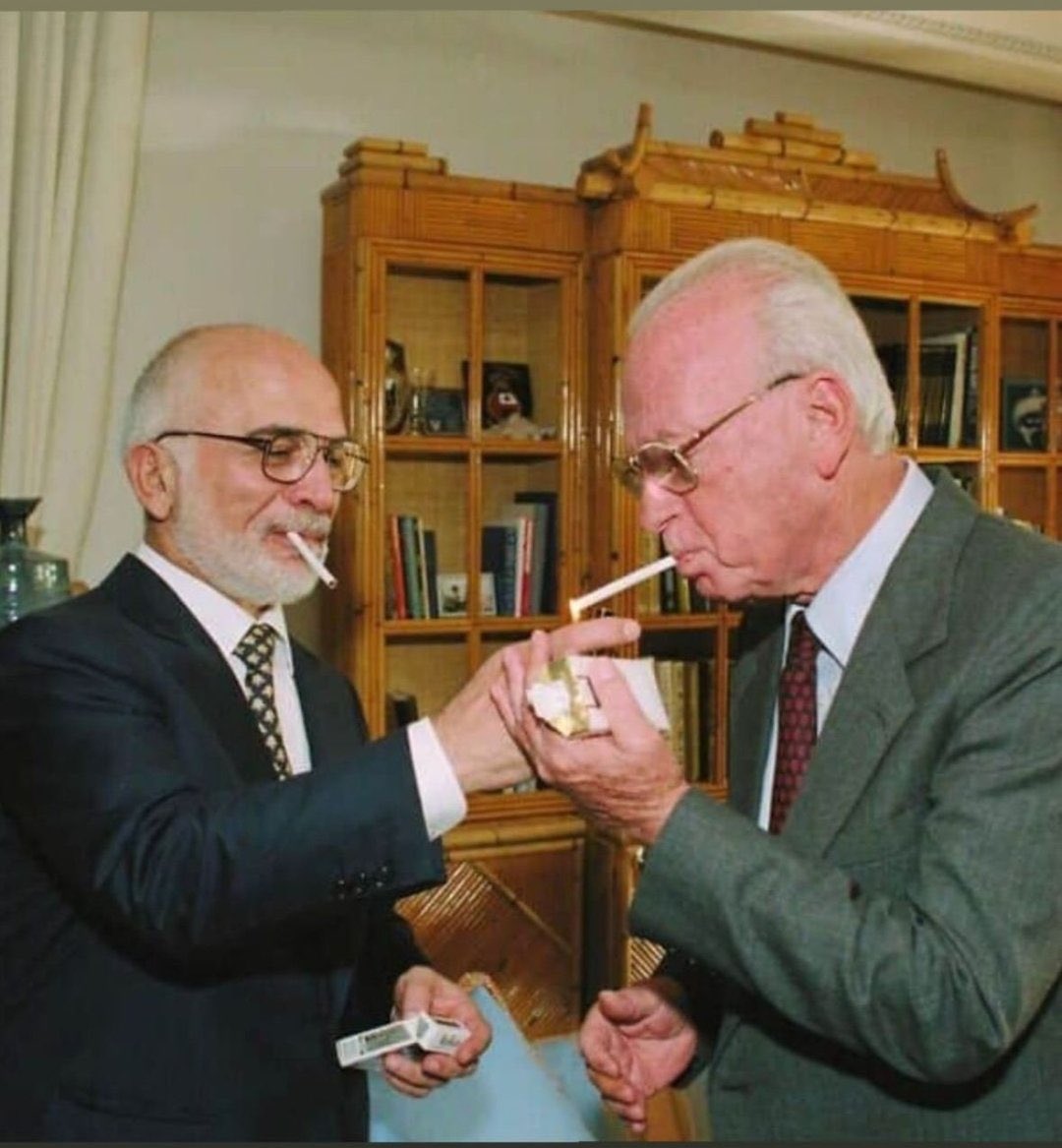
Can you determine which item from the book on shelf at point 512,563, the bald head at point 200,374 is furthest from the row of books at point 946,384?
the bald head at point 200,374

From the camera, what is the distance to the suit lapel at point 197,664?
155 centimetres

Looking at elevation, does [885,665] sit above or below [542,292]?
below

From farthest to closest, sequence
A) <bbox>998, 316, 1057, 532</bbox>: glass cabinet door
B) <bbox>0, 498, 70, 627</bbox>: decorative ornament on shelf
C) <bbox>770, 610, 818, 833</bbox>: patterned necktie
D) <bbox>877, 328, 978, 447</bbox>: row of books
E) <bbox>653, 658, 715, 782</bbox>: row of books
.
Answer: <bbox>998, 316, 1057, 532</bbox>: glass cabinet door, <bbox>877, 328, 978, 447</bbox>: row of books, <bbox>653, 658, 715, 782</bbox>: row of books, <bbox>0, 498, 70, 627</bbox>: decorative ornament on shelf, <bbox>770, 610, 818, 833</bbox>: patterned necktie

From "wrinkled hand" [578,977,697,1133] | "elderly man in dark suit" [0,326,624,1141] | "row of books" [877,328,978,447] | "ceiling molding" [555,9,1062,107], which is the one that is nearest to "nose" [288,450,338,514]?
"elderly man in dark suit" [0,326,624,1141]

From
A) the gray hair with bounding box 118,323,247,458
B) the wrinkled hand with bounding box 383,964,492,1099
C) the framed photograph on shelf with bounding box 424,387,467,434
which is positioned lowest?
the wrinkled hand with bounding box 383,964,492,1099

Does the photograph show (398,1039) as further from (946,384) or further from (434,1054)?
(946,384)

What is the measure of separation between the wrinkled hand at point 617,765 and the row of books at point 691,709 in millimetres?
2308

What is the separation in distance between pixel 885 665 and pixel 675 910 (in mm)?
295

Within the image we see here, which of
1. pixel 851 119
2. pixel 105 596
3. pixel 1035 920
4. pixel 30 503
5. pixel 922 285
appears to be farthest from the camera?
pixel 851 119

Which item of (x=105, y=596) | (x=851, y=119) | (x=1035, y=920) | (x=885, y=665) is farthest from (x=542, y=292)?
(x=1035, y=920)

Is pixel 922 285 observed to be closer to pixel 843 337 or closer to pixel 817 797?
pixel 843 337

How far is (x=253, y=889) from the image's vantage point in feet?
4.25

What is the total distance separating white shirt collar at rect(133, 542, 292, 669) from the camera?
66.3 inches

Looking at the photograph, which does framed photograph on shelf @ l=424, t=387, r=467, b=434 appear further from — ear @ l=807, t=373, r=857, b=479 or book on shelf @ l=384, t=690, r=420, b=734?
ear @ l=807, t=373, r=857, b=479
